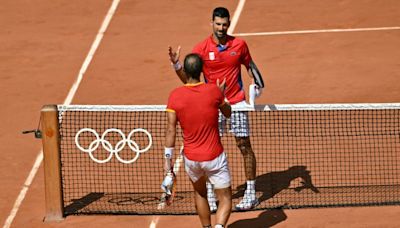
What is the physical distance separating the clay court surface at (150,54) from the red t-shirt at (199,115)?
3.30 m

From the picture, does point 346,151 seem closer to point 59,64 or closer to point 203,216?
point 203,216

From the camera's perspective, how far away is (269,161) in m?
16.4

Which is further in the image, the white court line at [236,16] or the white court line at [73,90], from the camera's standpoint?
the white court line at [236,16]

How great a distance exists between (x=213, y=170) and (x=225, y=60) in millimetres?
2123

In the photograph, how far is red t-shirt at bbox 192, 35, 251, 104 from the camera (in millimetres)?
14328

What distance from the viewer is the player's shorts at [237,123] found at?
14375mm

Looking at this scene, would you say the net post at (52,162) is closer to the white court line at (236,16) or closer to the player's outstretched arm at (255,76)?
the player's outstretched arm at (255,76)

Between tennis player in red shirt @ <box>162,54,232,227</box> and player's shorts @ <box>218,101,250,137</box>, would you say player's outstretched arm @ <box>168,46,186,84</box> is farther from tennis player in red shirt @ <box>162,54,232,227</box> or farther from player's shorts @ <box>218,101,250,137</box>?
tennis player in red shirt @ <box>162,54,232,227</box>

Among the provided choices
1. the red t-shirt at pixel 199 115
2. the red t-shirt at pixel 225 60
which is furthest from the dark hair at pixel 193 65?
the red t-shirt at pixel 225 60

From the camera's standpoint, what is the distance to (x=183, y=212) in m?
14.8

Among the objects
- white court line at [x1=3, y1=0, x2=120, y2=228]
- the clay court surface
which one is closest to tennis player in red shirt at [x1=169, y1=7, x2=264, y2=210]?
white court line at [x1=3, y1=0, x2=120, y2=228]

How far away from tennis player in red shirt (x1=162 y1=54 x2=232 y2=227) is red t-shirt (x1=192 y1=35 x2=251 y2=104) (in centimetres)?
161

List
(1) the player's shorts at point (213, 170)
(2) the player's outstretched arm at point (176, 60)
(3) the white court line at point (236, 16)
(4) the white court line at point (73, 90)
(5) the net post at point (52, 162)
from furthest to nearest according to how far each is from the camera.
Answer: (3) the white court line at point (236, 16)
(4) the white court line at point (73, 90)
(5) the net post at point (52, 162)
(2) the player's outstretched arm at point (176, 60)
(1) the player's shorts at point (213, 170)

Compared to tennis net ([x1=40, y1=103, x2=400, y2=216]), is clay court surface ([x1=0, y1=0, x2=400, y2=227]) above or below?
above
